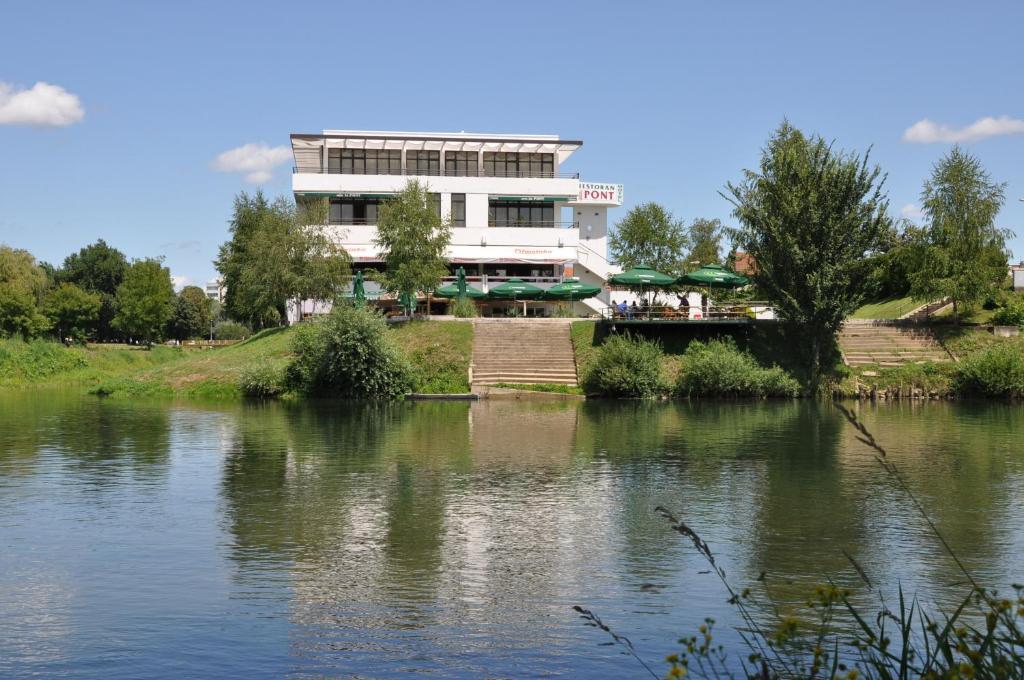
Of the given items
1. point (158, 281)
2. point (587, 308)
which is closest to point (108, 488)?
point (587, 308)

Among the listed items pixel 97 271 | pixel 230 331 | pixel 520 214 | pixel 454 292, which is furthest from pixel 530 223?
pixel 230 331

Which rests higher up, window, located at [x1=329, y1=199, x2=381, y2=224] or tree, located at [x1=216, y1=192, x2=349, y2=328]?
window, located at [x1=329, y1=199, x2=381, y2=224]

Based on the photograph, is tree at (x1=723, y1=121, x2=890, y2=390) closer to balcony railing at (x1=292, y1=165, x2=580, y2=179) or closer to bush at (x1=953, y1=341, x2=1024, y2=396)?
bush at (x1=953, y1=341, x2=1024, y2=396)

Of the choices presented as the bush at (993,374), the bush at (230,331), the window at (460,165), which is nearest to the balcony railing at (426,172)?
the window at (460,165)

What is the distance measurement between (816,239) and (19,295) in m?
62.9

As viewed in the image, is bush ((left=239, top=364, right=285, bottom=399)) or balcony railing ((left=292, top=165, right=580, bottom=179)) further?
balcony railing ((left=292, top=165, right=580, bottom=179))

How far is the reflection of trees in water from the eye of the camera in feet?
91.5

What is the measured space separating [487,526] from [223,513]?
5637 mm

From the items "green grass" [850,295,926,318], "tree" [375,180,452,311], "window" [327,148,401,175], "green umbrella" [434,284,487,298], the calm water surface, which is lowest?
the calm water surface

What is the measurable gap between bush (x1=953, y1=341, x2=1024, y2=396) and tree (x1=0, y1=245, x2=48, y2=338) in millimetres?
66853

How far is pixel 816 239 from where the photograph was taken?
50.8 meters

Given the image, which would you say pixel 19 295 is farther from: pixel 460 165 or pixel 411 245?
pixel 411 245

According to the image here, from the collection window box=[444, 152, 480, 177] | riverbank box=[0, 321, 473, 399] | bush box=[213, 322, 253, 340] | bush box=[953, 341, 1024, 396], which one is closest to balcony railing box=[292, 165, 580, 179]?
window box=[444, 152, 480, 177]

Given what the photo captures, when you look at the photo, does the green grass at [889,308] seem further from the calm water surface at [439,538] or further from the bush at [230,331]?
the bush at [230,331]
